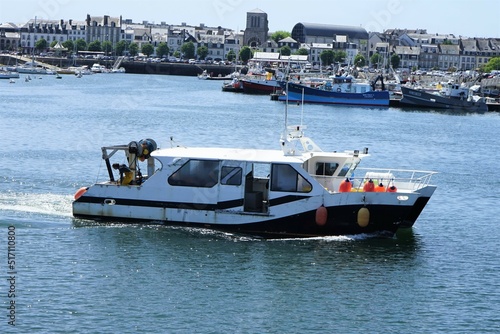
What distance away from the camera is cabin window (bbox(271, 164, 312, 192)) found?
31.2m

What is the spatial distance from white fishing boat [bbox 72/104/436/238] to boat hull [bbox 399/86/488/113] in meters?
88.0

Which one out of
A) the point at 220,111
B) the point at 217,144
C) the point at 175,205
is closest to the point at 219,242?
the point at 175,205

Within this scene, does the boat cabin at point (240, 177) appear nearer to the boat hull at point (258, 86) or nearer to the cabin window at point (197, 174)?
the cabin window at point (197, 174)

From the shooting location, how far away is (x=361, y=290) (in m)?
27.2

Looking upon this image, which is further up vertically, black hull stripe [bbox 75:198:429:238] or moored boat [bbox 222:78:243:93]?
black hull stripe [bbox 75:198:429:238]

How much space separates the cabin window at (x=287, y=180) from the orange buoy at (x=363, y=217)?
1804mm

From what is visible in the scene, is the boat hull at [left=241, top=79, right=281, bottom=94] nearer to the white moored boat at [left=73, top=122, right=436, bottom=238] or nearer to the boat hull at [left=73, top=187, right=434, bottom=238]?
the white moored boat at [left=73, top=122, right=436, bottom=238]

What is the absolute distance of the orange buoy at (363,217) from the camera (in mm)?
31125

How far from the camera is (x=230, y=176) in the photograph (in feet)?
103

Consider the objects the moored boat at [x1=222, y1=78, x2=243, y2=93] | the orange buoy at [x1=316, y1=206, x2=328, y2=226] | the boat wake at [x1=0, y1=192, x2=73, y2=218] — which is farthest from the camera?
the moored boat at [x1=222, y1=78, x2=243, y2=93]

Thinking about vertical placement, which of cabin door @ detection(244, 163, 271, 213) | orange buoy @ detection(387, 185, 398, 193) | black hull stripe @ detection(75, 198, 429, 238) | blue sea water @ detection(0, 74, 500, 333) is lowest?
blue sea water @ detection(0, 74, 500, 333)

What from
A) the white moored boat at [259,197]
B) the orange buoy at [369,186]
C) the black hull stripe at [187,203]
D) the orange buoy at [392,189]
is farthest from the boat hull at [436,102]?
the black hull stripe at [187,203]

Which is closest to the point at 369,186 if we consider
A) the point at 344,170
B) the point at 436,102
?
the point at 344,170

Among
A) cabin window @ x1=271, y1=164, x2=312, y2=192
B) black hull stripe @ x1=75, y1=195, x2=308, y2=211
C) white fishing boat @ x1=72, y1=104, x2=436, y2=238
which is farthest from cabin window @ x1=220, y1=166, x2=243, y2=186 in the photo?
cabin window @ x1=271, y1=164, x2=312, y2=192
